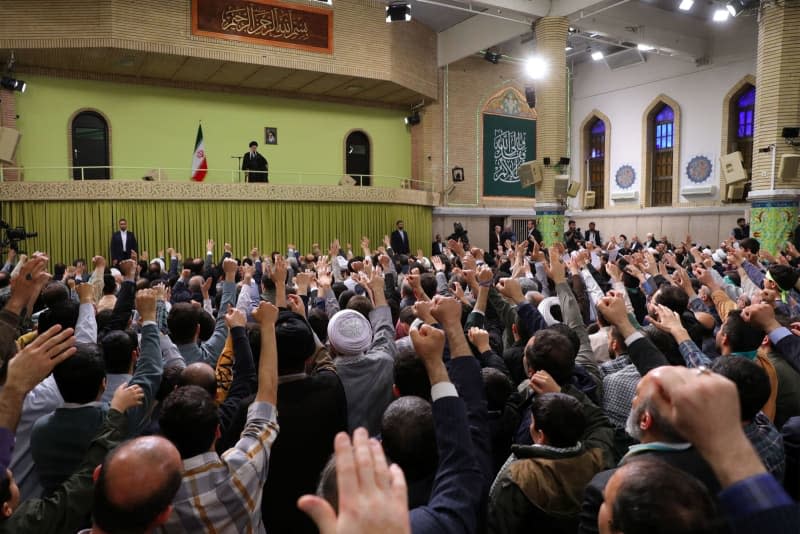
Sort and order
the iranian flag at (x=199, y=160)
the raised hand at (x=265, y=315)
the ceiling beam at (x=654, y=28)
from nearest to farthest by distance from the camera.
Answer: the raised hand at (x=265, y=315), the iranian flag at (x=199, y=160), the ceiling beam at (x=654, y=28)

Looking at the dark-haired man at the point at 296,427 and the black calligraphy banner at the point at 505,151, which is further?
the black calligraphy banner at the point at 505,151

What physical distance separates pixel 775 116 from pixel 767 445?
9498 mm

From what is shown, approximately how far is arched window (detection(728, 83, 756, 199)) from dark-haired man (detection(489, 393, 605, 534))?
14231 millimetres

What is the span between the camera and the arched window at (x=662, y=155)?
1463 cm

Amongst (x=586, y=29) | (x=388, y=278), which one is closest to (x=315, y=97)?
(x=586, y=29)

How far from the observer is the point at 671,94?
14414 mm

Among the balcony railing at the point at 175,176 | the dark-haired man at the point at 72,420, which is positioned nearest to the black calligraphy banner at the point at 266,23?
the balcony railing at the point at 175,176

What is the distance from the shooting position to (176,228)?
33.3 feet

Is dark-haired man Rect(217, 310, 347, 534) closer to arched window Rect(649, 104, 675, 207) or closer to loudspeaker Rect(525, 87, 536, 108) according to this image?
loudspeaker Rect(525, 87, 536, 108)

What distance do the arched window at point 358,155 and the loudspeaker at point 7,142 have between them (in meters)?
6.78

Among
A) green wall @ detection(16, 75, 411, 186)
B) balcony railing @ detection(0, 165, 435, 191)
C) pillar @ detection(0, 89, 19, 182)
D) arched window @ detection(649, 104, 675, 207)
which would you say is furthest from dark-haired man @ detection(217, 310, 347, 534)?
arched window @ detection(649, 104, 675, 207)

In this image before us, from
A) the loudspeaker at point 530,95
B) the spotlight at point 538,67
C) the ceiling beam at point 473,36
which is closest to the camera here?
the spotlight at point 538,67

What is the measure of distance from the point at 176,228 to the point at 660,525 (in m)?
10.3

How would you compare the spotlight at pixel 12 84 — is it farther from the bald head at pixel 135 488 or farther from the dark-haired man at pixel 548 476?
the dark-haired man at pixel 548 476
